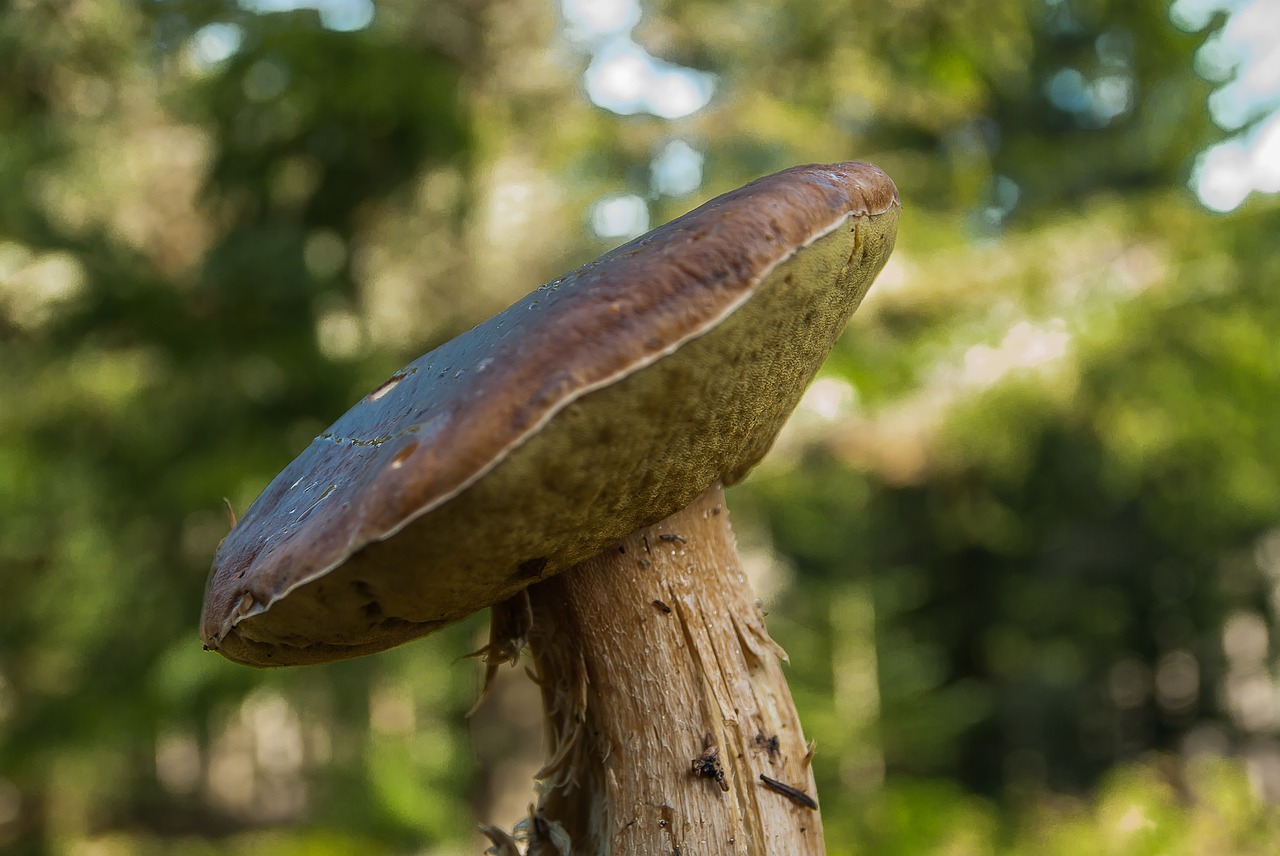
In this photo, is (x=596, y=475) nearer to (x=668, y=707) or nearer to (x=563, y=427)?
(x=563, y=427)

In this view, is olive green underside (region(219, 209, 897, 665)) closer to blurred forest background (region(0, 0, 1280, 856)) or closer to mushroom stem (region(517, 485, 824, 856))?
mushroom stem (region(517, 485, 824, 856))

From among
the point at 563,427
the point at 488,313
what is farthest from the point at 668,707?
the point at 488,313

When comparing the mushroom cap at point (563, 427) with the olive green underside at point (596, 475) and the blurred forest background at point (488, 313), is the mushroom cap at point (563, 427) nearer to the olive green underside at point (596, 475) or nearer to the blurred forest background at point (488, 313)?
the olive green underside at point (596, 475)

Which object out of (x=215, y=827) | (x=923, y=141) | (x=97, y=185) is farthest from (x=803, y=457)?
(x=215, y=827)

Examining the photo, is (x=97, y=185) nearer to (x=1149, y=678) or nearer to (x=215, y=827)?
(x=215, y=827)

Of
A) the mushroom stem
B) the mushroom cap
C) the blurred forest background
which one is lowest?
the mushroom stem

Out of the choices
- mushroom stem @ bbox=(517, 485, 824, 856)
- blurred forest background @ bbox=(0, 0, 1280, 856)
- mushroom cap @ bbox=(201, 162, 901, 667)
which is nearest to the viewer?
mushroom cap @ bbox=(201, 162, 901, 667)

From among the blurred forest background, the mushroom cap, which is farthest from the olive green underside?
the blurred forest background
